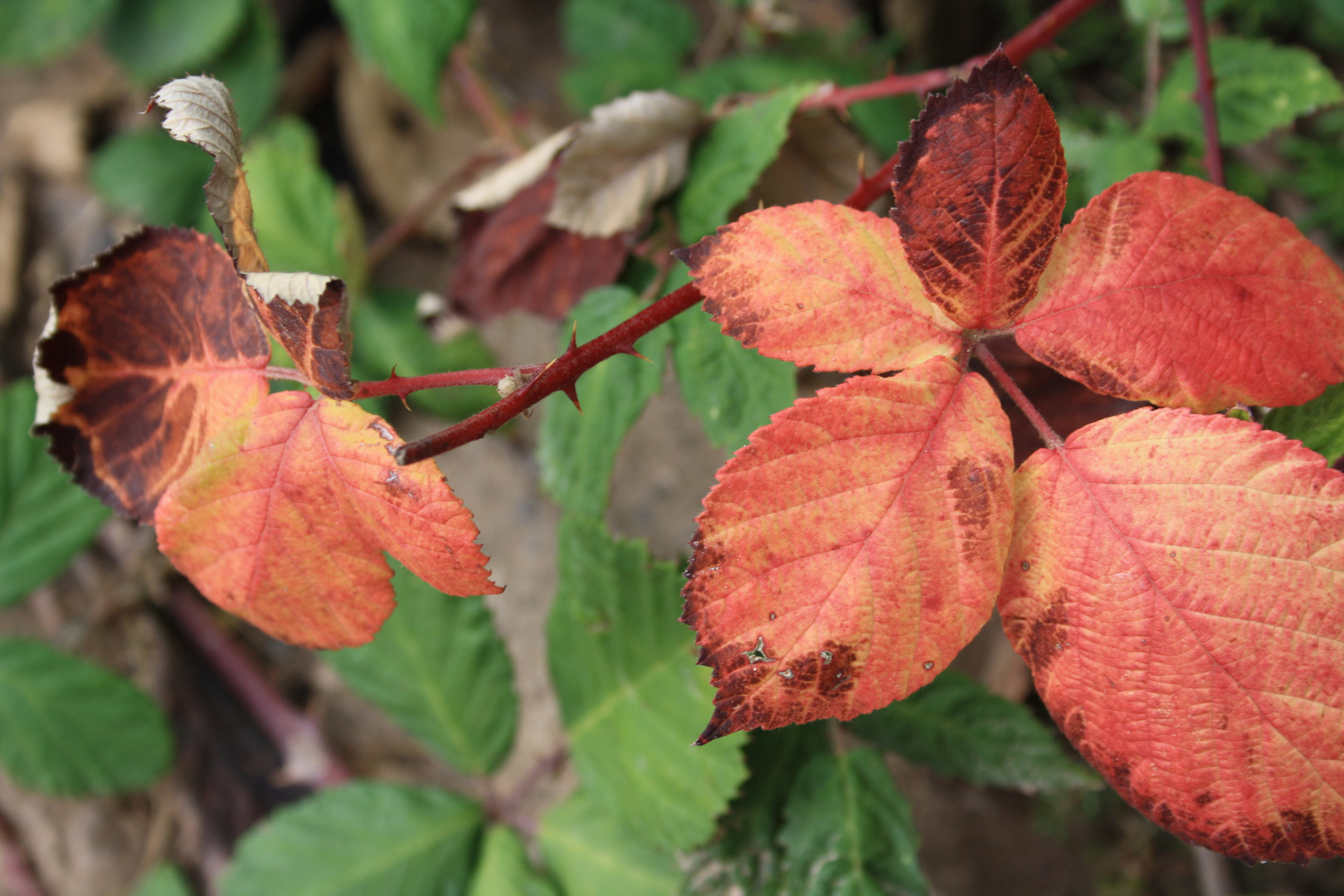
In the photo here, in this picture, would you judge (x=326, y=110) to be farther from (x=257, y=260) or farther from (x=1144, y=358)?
(x=1144, y=358)

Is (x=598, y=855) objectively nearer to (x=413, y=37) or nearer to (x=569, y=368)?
(x=569, y=368)

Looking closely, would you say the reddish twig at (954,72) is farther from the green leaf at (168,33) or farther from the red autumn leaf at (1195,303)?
the green leaf at (168,33)

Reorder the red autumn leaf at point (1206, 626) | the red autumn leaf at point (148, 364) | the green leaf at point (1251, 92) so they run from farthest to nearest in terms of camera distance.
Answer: the green leaf at point (1251, 92)
the red autumn leaf at point (148, 364)
the red autumn leaf at point (1206, 626)

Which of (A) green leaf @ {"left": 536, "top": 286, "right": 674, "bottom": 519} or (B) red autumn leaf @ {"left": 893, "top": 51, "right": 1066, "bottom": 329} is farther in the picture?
(A) green leaf @ {"left": 536, "top": 286, "right": 674, "bottom": 519}

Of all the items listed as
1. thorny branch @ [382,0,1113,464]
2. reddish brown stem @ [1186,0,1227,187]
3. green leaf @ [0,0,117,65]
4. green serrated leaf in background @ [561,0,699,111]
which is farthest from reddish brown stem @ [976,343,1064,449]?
green leaf @ [0,0,117,65]

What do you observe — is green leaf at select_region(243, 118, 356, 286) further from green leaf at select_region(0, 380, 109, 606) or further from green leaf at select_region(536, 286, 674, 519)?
green leaf at select_region(536, 286, 674, 519)

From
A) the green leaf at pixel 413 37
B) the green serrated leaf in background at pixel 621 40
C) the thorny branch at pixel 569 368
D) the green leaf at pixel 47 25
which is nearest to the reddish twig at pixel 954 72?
the thorny branch at pixel 569 368

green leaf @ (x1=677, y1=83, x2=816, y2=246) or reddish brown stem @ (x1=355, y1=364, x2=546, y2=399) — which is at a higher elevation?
reddish brown stem @ (x1=355, y1=364, x2=546, y2=399)
